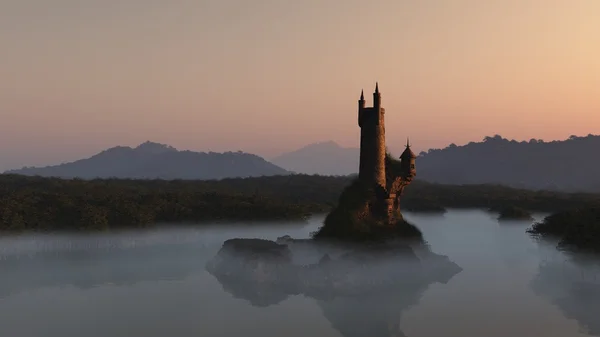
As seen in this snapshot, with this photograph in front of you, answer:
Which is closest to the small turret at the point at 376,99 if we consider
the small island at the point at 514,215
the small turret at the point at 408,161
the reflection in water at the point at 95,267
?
the small turret at the point at 408,161

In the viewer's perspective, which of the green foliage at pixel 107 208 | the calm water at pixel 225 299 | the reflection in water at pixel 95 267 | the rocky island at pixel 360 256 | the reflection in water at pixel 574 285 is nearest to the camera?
the calm water at pixel 225 299

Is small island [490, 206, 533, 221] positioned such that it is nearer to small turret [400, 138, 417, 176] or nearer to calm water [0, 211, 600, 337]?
calm water [0, 211, 600, 337]

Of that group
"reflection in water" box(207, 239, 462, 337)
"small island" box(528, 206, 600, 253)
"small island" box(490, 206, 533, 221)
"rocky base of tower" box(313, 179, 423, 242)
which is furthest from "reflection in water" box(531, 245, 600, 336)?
"small island" box(490, 206, 533, 221)

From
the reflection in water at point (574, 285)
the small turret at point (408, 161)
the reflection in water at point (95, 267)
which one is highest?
the small turret at point (408, 161)

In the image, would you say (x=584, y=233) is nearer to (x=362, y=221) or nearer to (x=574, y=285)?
(x=574, y=285)

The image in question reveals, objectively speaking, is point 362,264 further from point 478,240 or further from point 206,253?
point 478,240

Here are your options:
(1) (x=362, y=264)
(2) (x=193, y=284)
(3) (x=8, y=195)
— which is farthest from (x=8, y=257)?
(1) (x=362, y=264)

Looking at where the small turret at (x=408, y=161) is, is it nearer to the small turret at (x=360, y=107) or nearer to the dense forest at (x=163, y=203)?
the small turret at (x=360, y=107)
